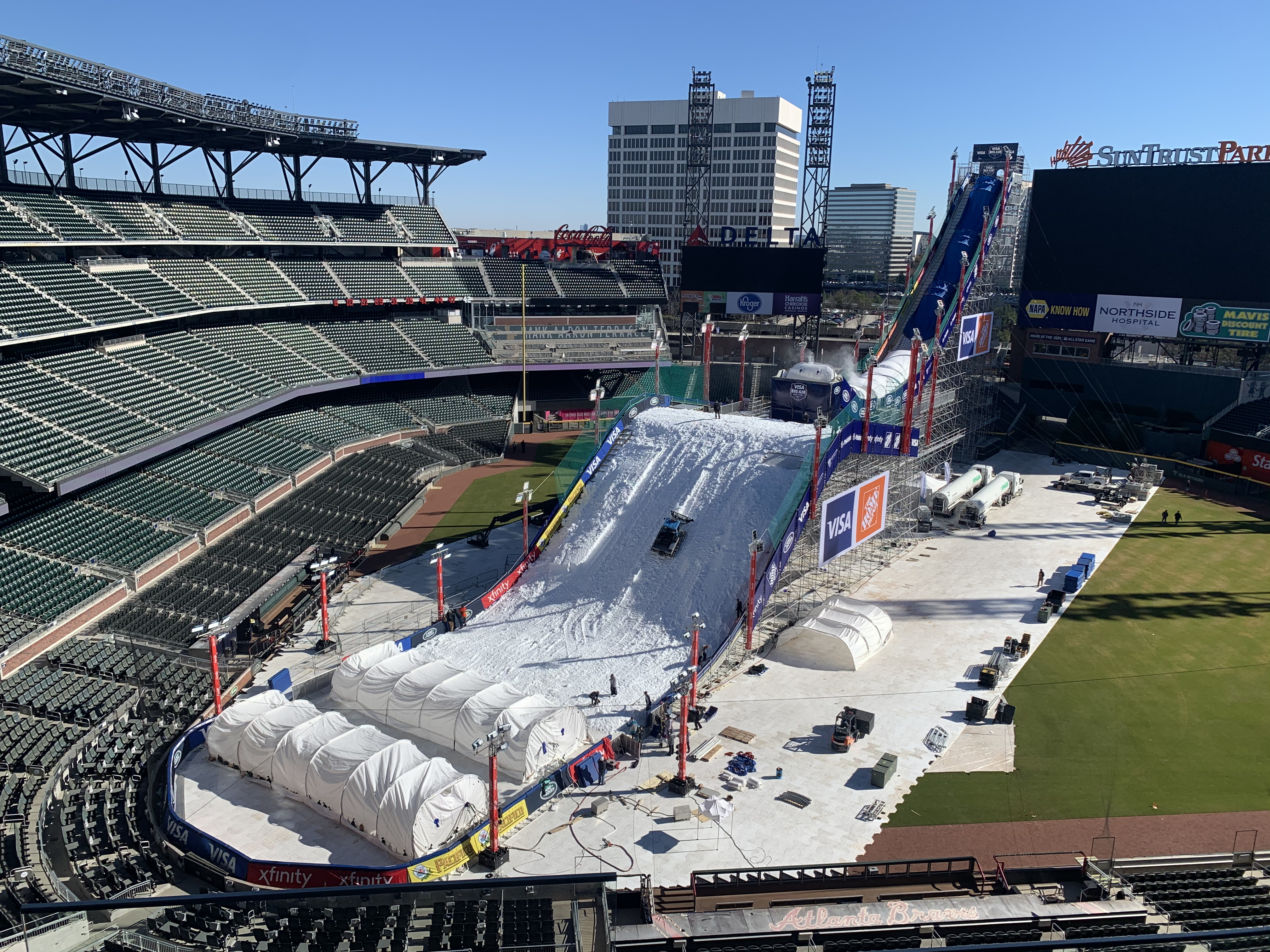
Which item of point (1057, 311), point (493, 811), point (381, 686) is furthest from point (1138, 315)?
point (493, 811)

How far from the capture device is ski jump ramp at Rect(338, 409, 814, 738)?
1304 inches

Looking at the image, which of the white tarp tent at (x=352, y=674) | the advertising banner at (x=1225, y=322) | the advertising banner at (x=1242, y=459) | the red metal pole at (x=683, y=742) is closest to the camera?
the red metal pole at (x=683, y=742)

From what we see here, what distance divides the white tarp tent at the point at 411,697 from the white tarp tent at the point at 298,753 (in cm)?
248

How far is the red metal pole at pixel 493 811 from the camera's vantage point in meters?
22.9

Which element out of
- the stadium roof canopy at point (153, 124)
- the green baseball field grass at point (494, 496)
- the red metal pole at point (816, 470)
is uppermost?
the stadium roof canopy at point (153, 124)

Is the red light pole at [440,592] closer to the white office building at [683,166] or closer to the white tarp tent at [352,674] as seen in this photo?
the white tarp tent at [352,674]

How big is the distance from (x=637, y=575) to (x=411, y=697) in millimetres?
12017

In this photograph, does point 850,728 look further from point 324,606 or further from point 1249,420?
point 1249,420

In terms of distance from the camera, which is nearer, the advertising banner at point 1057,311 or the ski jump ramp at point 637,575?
the ski jump ramp at point 637,575

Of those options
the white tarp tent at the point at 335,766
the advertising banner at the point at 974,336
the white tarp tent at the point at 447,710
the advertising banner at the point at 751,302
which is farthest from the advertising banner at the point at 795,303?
the white tarp tent at the point at 335,766

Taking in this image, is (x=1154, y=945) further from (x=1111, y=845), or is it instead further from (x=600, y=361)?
(x=600, y=361)

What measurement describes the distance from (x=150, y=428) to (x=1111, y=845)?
46.1m

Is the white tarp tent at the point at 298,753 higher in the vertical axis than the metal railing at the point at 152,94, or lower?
lower

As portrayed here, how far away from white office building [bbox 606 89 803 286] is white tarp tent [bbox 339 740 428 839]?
14307cm
